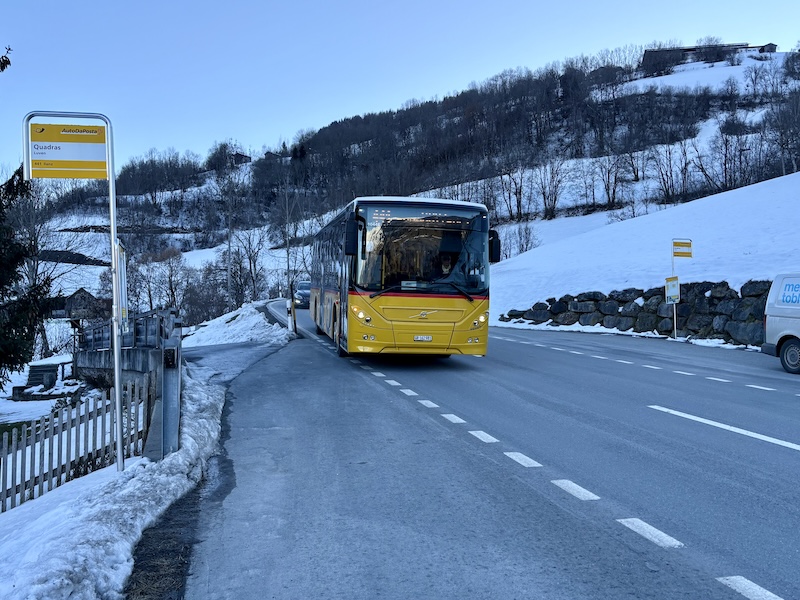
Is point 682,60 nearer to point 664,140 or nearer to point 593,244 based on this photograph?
point 664,140

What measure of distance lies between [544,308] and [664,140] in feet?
300

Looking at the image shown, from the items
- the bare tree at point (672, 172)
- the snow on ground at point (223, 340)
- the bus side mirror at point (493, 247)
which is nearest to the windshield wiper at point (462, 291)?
the bus side mirror at point (493, 247)

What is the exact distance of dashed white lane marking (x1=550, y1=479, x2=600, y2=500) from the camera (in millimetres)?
5523

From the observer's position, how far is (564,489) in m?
5.75

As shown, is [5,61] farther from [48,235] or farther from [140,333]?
[48,235]

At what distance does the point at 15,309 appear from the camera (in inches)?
782

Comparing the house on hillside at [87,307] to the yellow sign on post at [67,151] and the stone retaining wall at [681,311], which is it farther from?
the yellow sign on post at [67,151]

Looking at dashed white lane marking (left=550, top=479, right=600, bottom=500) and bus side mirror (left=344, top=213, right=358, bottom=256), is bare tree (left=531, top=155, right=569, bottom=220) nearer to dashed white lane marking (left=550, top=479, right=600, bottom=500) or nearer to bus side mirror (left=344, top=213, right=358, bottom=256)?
bus side mirror (left=344, top=213, right=358, bottom=256)

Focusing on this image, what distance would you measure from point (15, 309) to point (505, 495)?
19.0 meters

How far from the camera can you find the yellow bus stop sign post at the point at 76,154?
6.17m

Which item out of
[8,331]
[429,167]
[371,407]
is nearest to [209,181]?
[429,167]

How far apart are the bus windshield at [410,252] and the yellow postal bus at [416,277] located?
0.07ft

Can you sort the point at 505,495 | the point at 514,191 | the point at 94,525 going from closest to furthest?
the point at 94,525
the point at 505,495
the point at 514,191

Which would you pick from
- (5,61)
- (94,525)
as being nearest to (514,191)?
(5,61)
